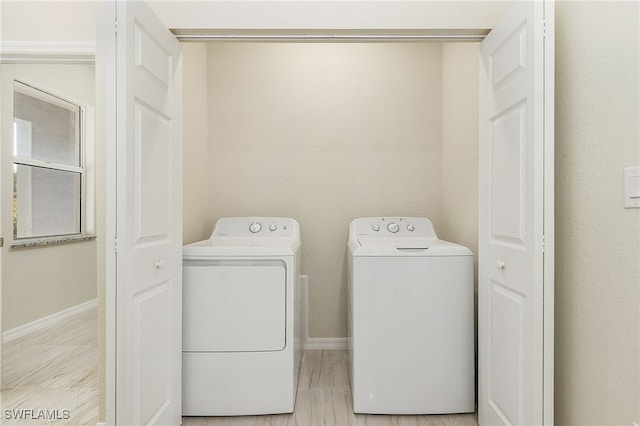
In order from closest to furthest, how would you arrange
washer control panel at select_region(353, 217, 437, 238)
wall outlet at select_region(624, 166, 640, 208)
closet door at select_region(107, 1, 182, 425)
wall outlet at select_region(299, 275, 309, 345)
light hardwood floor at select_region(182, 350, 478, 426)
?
wall outlet at select_region(624, 166, 640, 208), closet door at select_region(107, 1, 182, 425), light hardwood floor at select_region(182, 350, 478, 426), washer control panel at select_region(353, 217, 437, 238), wall outlet at select_region(299, 275, 309, 345)

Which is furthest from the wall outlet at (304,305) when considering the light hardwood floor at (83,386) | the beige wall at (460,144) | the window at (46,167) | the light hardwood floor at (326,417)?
the window at (46,167)

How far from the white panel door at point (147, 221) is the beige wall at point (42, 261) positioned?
0.83 meters

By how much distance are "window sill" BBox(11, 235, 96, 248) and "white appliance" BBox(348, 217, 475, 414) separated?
1640 mm

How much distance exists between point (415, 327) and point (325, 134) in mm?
1616

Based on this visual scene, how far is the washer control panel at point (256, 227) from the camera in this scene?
2566 millimetres

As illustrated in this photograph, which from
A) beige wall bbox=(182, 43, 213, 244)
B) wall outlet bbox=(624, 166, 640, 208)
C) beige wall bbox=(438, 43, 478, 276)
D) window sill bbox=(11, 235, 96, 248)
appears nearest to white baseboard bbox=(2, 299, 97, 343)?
window sill bbox=(11, 235, 96, 248)

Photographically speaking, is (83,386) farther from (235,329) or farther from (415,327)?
(415,327)

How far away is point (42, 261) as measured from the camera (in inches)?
90.4

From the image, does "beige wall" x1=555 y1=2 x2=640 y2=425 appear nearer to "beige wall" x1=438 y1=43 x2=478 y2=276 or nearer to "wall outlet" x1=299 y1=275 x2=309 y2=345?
"beige wall" x1=438 y1=43 x2=478 y2=276

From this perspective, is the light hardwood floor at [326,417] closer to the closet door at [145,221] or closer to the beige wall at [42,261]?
the closet door at [145,221]

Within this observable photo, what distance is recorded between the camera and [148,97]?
4.69 ft

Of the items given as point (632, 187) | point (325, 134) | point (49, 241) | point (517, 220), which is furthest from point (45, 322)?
point (632, 187)

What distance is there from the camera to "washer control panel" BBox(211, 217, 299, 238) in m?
2.57

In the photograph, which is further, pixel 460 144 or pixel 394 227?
pixel 394 227
